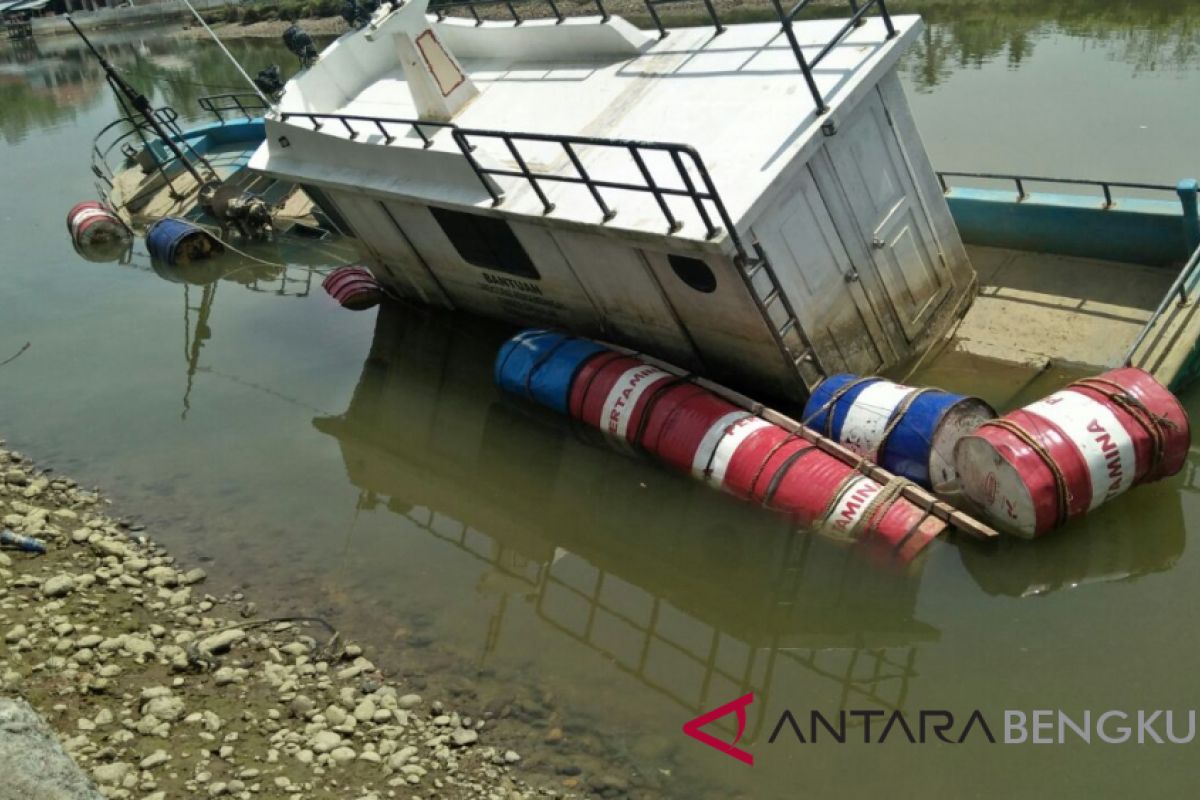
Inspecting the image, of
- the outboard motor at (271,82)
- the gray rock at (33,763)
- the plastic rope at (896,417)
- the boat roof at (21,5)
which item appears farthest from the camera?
the boat roof at (21,5)

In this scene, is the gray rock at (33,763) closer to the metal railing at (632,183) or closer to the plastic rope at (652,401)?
the plastic rope at (652,401)

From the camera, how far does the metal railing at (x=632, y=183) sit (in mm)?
9633

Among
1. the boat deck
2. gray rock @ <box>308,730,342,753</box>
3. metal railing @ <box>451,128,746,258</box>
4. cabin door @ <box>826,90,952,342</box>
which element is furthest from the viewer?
the boat deck

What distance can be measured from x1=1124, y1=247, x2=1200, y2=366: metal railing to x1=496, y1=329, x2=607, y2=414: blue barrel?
558 cm

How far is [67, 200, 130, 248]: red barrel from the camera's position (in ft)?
76.1

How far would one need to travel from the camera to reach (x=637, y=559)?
10.5 metres

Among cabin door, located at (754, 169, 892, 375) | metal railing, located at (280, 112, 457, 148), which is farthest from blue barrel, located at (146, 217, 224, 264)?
cabin door, located at (754, 169, 892, 375)

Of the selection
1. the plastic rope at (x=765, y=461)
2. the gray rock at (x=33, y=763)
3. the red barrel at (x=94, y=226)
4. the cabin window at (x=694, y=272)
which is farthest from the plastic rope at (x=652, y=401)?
the red barrel at (x=94, y=226)

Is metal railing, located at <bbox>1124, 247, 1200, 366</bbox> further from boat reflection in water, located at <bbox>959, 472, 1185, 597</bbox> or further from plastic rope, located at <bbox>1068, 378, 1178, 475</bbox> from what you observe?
boat reflection in water, located at <bbox>959, 472, 1185, 597</bbox>

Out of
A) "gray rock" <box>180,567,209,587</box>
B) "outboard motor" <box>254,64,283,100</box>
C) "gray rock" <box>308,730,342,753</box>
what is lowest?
"gray rock" <box>180,567,209,587</box>

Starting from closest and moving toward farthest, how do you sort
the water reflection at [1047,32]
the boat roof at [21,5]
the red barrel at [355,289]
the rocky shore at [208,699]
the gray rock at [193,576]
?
the rocky shore at [208,699] → the gray rock at [193,576] → the red barrel at [355,289] → the water reflection at [1047,32] → the boat roof at [21,5]

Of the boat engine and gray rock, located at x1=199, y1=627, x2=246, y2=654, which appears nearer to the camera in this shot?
gray rock, located at x1=199, y1=627, x2=246, y2=654

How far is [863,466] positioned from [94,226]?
768 inches

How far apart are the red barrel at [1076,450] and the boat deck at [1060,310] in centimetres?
271
